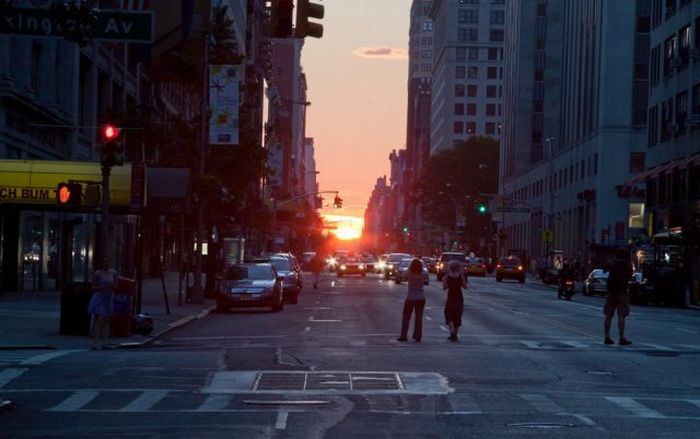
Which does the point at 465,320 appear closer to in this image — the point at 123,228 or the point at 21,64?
the point at 21,64

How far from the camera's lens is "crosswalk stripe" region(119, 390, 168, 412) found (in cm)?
1514

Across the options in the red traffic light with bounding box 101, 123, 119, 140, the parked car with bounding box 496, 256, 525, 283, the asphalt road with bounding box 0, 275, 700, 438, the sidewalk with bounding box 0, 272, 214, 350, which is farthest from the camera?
the parked car with bounding box 496, 256, 525, 283

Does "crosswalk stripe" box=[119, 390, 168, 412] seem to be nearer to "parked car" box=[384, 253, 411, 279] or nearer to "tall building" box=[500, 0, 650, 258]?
"parked car" box=[384, 253, 411, 279]

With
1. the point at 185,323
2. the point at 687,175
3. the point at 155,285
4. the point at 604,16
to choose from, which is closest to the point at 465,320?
the point at 185,323

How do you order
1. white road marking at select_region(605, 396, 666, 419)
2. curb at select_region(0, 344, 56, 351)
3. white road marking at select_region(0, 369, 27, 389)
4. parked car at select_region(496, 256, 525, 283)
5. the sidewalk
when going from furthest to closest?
parked car at select_region(496, 256, 525, 283) < the sidewalk < curb at select_region(0, 344, 56, 351) < white road marking at select_region(0, 369, 27, 389) < white road marking at select_region(605, 396, 666, 419)

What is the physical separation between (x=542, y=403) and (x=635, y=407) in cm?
109

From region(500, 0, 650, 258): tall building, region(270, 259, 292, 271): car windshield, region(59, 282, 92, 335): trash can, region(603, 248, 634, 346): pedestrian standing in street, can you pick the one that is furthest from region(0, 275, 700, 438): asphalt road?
region(500, 0, 650, 258): tall building

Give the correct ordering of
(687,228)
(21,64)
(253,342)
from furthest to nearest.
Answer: (687,228)
(21,64)
(253,342)

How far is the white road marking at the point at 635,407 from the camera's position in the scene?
1495 cm

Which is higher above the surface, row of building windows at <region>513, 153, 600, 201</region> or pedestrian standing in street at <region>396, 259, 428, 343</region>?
row of building windows at <region>513, 153, 600, 201</region>

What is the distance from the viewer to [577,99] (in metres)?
113

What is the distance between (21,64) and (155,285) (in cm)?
1918

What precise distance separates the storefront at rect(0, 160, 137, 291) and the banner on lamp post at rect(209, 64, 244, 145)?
126 inches

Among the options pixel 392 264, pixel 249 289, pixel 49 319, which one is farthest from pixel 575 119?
pixel 49 319
